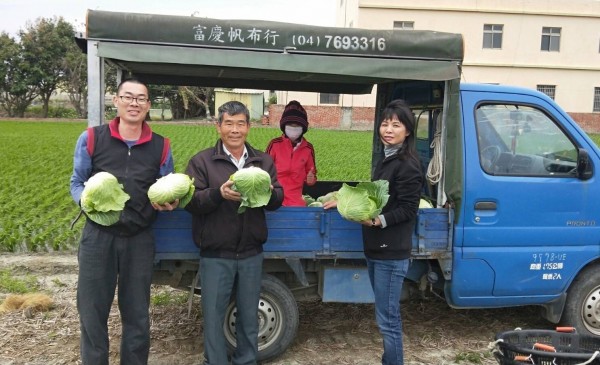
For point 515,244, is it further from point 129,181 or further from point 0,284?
point 0,284

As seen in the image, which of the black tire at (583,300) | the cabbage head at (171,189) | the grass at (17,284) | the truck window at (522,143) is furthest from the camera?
the grass at (17,284)

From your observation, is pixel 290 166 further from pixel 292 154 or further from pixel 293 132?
pixel 293 132

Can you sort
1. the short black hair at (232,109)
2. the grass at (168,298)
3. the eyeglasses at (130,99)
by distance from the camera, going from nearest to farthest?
1. the eyeglasses at (130,99)
2. the short black hair at (232,109)
3. the grass at (168,298)

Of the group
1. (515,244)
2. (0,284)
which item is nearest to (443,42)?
(515,244)

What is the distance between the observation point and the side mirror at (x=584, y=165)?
4406 mm

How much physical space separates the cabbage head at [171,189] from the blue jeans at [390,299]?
1.34m

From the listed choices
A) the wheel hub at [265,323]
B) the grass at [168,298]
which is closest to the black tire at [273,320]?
the wheel hub at [265,323]

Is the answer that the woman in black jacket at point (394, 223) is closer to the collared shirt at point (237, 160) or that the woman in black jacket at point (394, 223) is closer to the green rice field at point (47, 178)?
the collared shirt at point (237, 160)

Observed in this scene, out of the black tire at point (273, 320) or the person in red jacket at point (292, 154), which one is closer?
the black tire at point (273, 320)

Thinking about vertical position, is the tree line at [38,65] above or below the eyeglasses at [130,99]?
above

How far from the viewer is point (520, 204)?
4402 mm

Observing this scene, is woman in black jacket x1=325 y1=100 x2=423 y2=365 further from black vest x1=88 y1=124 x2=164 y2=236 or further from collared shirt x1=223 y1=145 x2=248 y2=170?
black vest x1=88 y1=124 x2=164 y2=236

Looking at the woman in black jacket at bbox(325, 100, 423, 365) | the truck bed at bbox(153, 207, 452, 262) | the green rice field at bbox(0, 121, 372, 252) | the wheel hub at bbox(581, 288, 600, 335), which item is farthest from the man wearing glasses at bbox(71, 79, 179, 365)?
the green rice field at bbox(0, 121, 372, 252)

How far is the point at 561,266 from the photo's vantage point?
454cm
